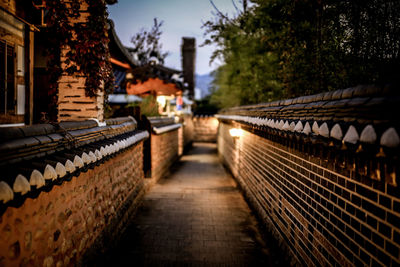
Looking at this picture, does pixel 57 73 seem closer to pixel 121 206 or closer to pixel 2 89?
pixel 2 89

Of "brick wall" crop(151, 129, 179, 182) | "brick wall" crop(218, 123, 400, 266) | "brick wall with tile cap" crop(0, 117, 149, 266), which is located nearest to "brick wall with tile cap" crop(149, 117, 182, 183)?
"brick wall" crop(151, 129, 179, 182)

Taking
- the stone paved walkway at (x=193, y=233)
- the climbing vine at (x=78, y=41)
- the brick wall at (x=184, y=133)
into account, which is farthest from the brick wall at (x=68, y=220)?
the brick wall at (x=184, y=133)

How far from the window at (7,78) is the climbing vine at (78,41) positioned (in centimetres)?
97

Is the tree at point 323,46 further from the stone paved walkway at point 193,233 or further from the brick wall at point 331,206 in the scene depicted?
the stone paved walkway at point 193,233

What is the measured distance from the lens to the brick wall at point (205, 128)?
87.9ft

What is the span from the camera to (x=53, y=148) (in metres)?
2.75

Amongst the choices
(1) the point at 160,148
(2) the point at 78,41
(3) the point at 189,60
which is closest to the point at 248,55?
(1) the point at 160,148

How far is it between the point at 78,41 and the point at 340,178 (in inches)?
193

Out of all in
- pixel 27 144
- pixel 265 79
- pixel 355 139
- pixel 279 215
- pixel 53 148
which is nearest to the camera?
pixel 355 139

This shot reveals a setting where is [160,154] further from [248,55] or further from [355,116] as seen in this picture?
[355,116]

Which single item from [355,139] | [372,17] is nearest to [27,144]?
[355,139]

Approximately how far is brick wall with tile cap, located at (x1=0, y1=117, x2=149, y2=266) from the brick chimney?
98.8ft

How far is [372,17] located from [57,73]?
5.34 m

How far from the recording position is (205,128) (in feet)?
88.5
